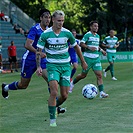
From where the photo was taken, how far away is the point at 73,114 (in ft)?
33.0

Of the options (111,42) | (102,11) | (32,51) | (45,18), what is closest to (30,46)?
(32,51)

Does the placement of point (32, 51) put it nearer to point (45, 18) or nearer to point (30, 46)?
point (30, 46)

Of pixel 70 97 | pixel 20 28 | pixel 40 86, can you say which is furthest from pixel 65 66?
pixel 20 28

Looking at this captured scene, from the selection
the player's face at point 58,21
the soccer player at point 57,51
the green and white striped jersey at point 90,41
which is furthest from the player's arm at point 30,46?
the green and white striped jersey at point 90,41

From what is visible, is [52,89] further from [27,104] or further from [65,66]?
[27,104]

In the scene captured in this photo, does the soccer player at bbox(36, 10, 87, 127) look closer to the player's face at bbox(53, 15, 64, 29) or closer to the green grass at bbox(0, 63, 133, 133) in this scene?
the player's face at bbox(53, 15, 64, 29)

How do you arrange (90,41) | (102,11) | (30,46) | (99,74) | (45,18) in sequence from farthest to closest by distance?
(102,11), (90,41), (99,74), (30,46), (45,18)

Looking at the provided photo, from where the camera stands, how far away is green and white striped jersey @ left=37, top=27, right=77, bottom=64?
884 cm

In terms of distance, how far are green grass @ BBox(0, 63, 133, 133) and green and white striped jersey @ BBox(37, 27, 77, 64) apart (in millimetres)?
1203

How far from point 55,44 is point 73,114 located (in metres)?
1.87

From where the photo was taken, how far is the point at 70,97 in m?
13.4

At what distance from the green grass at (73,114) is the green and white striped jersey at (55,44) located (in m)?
1.20

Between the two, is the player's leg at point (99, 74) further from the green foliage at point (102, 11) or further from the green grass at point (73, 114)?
the green foliage at point (102, 11)

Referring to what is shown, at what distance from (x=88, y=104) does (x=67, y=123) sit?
283cm
